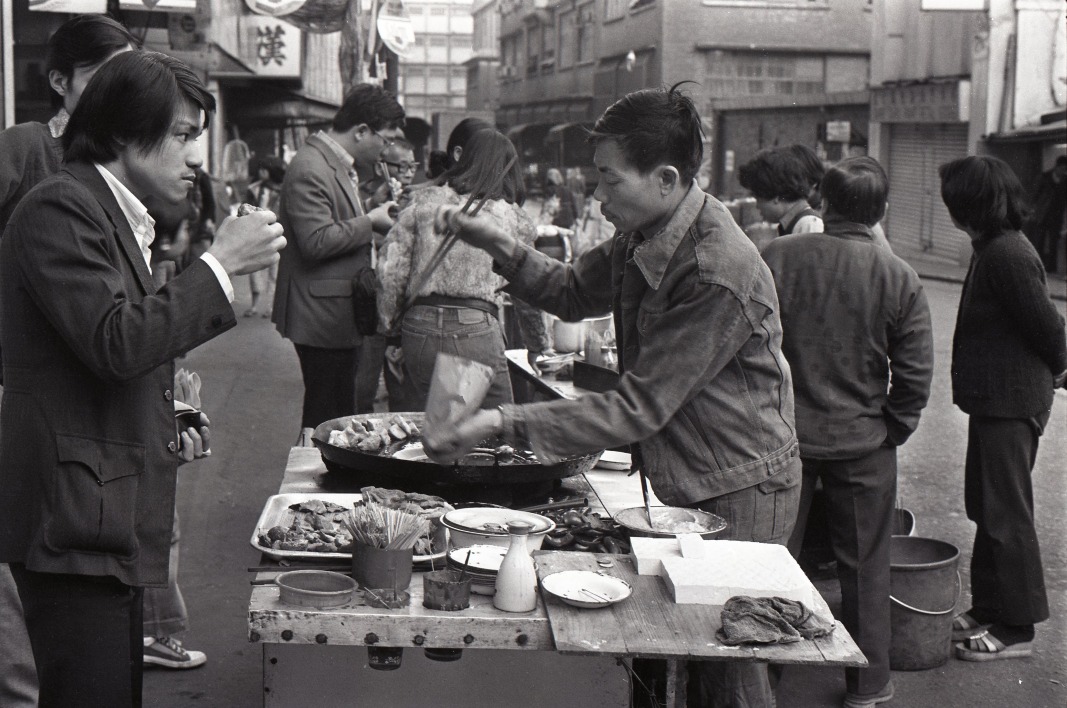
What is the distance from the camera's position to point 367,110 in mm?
5809

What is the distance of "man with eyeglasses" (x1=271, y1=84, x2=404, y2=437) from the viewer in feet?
18.3

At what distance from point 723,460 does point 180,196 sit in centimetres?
145

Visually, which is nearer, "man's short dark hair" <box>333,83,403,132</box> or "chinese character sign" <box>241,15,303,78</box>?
"man's short dark hair" <box>333,83,403,132</box>

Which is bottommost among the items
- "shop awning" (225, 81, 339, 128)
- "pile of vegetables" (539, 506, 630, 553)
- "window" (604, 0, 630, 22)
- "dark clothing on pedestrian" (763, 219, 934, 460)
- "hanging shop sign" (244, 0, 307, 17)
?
"pile of vegetables" (539, 506, 630, 553)

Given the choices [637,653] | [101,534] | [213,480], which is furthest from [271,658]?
[213,480]

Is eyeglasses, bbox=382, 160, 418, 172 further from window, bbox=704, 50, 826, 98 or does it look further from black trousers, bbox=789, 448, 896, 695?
window, bbox=704, 50, 826, 98

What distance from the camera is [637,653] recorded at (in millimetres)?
2320

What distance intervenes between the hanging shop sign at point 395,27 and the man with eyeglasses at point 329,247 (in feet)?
21.1

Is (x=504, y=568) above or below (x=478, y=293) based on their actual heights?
below

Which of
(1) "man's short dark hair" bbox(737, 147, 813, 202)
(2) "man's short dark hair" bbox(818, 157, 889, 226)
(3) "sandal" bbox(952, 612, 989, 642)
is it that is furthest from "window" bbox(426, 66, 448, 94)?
(2) "man's short dark hair" bbox(818, 157, 889, 226)

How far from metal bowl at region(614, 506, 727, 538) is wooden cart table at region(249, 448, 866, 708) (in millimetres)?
129

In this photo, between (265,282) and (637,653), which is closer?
(637,653)

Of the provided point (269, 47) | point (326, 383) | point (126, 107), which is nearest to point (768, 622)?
point (126, 107)

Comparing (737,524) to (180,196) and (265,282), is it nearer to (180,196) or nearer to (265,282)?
(180,196)
